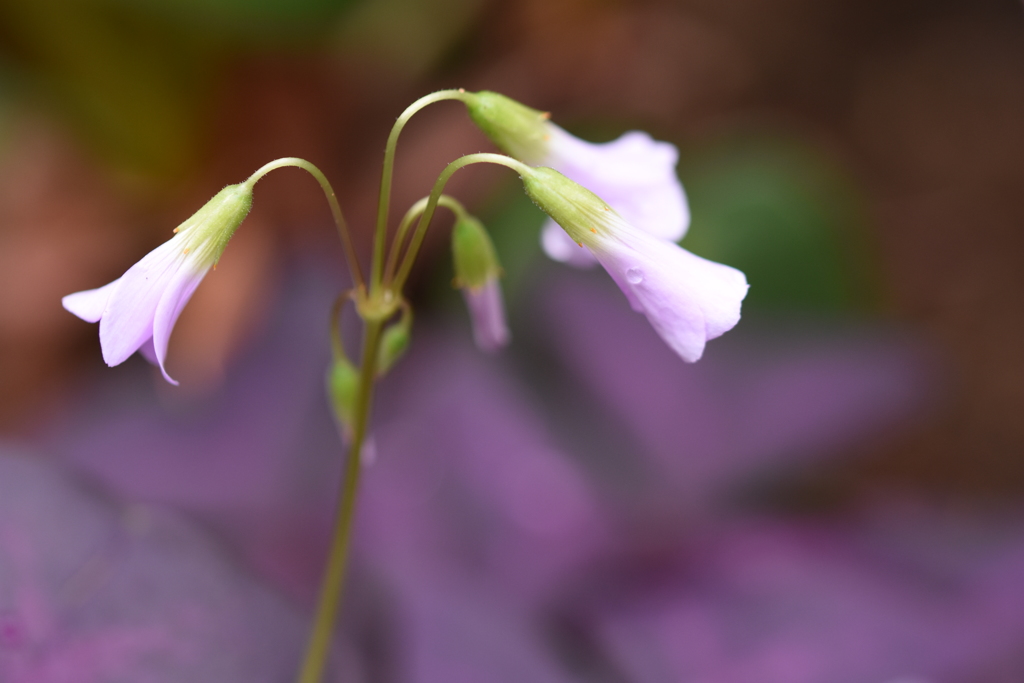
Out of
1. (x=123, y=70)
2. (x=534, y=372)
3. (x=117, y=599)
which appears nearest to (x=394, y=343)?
(x=117, y=599)

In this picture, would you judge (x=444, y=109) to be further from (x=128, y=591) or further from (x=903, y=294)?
(x=128, y=591)

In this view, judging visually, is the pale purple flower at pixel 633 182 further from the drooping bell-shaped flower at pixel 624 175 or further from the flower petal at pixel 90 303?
the flower petal at pixel 90 303

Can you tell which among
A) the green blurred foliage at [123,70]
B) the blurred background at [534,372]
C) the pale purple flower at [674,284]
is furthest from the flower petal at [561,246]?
the green blurred foliage at [123,70]

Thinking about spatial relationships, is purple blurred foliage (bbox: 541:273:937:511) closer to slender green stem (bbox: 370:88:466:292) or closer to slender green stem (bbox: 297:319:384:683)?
slender green stem (bbox: 297:319:384:683)

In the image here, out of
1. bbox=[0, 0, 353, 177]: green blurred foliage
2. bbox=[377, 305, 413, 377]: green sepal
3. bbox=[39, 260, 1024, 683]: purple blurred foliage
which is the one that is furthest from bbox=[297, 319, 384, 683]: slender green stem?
bbox=[0, 0, 353, 177]: green blurred foliage

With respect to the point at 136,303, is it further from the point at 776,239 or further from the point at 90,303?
the point at 776,239
